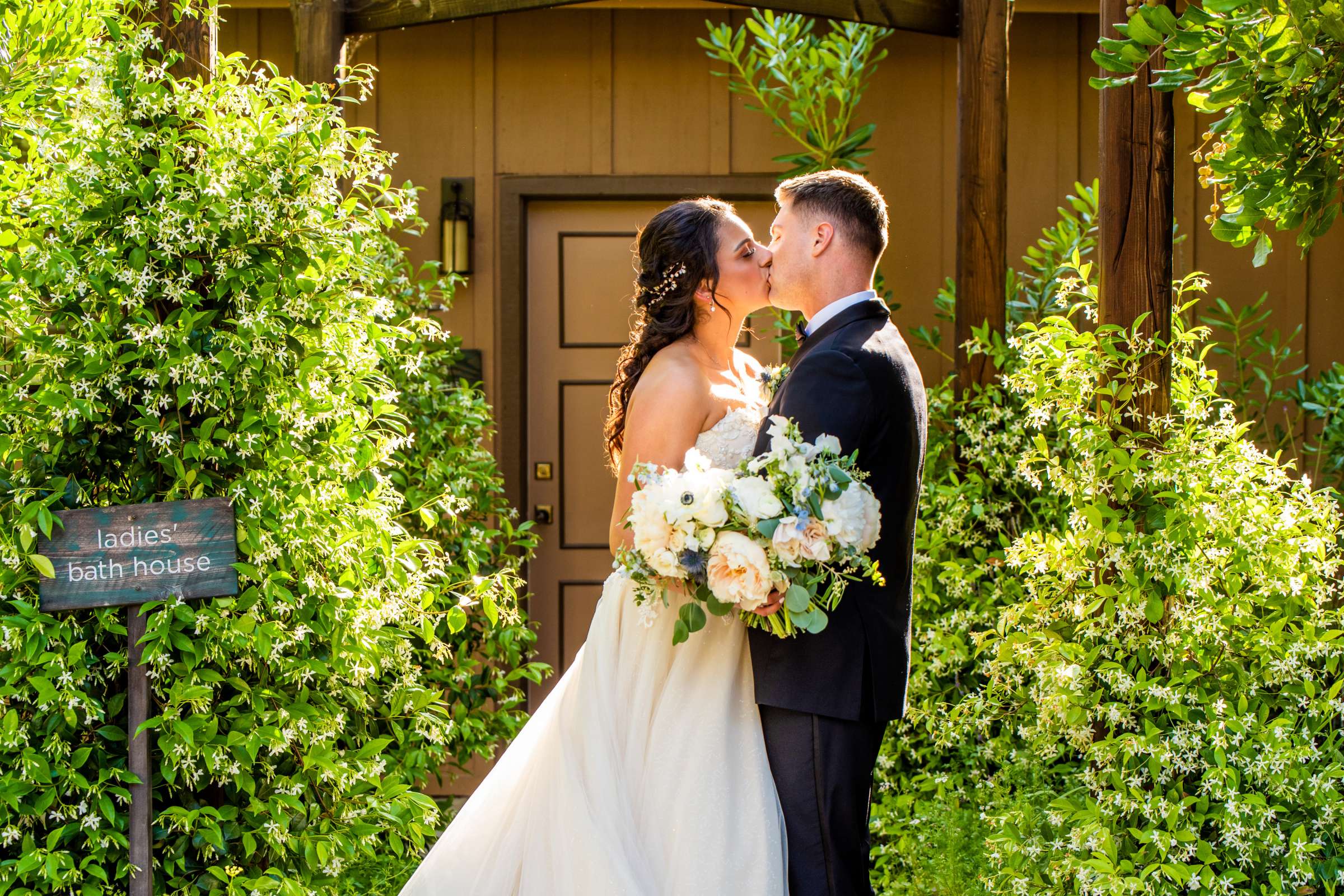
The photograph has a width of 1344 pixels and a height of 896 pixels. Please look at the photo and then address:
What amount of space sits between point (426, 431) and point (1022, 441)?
2.06 meters

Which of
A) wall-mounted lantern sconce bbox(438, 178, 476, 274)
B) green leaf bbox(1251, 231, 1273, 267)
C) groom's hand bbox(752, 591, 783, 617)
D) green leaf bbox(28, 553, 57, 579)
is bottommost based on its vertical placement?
groom's hand bbox(752, 591, 783, 617)

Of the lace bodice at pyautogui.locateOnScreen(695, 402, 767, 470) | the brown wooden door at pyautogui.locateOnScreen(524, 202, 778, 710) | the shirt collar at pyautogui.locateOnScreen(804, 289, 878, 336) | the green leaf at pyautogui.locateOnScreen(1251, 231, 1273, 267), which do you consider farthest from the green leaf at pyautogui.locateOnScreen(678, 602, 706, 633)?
the brown wooden door at pyautogui.locateOnScreen(524, 202, 778, 710)

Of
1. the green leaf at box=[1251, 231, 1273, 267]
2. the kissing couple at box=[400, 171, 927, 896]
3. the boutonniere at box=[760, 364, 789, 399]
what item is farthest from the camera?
the boutonniere at box=[760, 364, 789, 399]

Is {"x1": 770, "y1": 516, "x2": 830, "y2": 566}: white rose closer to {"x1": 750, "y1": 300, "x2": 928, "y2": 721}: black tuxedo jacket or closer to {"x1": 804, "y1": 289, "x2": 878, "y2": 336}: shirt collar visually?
{"x1": 750, "y1": 300, "x2": 928, "y2": 721}: black tuxedo jacket

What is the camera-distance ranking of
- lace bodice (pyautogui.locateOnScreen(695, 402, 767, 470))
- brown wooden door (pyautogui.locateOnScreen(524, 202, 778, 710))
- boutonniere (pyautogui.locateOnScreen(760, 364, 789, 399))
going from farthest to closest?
brown wooden door (pyautogui.locateOnScreen(524, 202, 778, 710)), boutonniere (pyautogui.locateOnScreen(760, 364, 789, 399)), lace bodice (pyautogui.locateOnScreen(695, 402, 767, 470))

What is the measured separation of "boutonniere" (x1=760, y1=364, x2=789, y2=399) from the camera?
8.92ft

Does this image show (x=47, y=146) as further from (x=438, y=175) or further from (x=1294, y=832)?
(x=1294, y=832)

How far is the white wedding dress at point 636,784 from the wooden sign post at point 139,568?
2.03 ft

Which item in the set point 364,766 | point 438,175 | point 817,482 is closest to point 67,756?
point 364,766

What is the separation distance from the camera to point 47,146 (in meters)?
2.32

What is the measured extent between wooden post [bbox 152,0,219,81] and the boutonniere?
5.14 feet

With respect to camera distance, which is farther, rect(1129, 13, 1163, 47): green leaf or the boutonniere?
the boutonniere

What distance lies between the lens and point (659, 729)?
7.72 ft

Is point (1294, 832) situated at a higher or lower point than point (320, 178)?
lower
